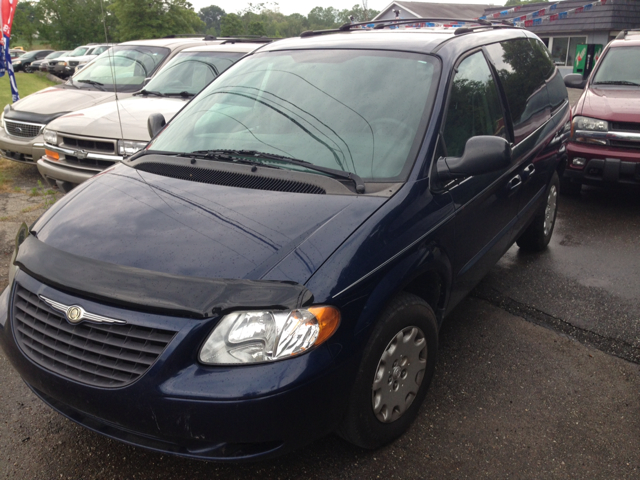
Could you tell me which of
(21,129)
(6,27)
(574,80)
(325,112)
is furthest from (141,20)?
(325,112)

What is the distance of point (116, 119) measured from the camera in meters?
6.20

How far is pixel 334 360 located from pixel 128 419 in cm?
79

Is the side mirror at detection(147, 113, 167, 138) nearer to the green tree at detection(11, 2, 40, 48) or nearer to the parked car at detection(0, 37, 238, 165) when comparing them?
the parked car at detection(0, 37, 238, 165)

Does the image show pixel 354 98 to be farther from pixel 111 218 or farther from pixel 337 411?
pixel 337 411

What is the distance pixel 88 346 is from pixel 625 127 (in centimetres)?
604

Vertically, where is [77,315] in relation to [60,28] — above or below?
below

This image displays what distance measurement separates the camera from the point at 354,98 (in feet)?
9.94

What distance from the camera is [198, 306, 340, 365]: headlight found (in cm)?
204

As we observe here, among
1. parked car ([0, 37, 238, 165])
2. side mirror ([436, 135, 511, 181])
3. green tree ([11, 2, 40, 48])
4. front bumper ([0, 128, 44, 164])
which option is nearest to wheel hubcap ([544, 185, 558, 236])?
side mirror ([436, 135, 511, 181])

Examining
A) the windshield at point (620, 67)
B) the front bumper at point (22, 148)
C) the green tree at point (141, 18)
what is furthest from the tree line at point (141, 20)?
the windshield at point (620, 67)

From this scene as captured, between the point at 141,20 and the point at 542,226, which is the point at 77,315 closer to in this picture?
the point at 542,226

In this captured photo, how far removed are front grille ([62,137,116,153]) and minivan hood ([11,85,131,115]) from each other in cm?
143

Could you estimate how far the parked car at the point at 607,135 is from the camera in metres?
6.13

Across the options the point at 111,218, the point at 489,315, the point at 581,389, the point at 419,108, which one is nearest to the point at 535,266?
the point at 489,315
